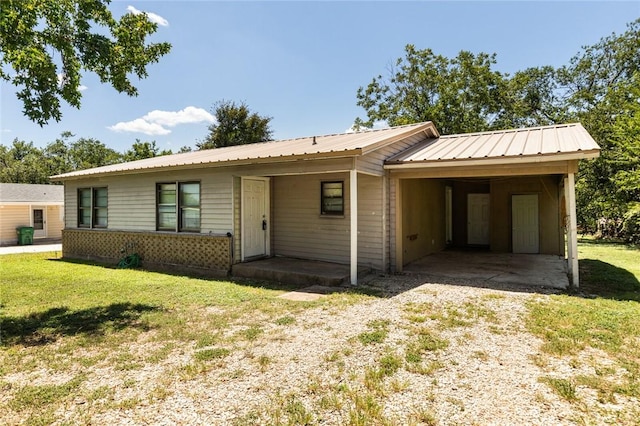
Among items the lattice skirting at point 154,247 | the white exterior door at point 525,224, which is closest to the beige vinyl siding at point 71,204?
the lattice skirting at point 154,247

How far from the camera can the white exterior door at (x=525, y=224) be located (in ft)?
39.9

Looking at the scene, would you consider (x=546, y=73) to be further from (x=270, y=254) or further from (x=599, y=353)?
(x=599, y=353)

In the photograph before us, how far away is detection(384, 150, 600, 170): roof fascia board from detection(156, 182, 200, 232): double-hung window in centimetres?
529

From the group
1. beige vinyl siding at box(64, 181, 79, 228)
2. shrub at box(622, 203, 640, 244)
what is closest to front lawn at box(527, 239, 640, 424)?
shrub at box(622, 203, 640, 244)

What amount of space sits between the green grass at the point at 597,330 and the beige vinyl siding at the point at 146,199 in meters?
6.97

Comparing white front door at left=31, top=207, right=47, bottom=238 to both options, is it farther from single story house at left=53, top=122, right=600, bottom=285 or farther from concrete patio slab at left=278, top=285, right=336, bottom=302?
concrete patio slab at left=278, top=285, right=336, bottom=302

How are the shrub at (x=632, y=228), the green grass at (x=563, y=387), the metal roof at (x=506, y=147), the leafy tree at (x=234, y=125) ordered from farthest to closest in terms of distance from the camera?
1. the leafy tree at (x=234, y=125)
2. the shrub at (x=632, y=228)
3. the metal roof at (x=506, y=147)
4. the green grass at (x=563, y=387)

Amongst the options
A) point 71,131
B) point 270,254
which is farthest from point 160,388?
point 71,131

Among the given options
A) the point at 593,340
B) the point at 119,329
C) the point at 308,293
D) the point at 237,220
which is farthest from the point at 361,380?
the point at 237,220

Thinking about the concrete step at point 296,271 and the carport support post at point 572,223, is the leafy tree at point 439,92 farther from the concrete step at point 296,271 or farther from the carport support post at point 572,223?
the concrete step at point 296,271

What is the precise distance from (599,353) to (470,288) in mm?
3218

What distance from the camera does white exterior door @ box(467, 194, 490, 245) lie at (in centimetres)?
1377

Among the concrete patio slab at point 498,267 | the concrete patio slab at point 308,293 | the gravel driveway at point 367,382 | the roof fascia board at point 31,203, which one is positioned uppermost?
Result: the roof fascia board at point 31,203

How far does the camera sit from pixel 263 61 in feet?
46.1
